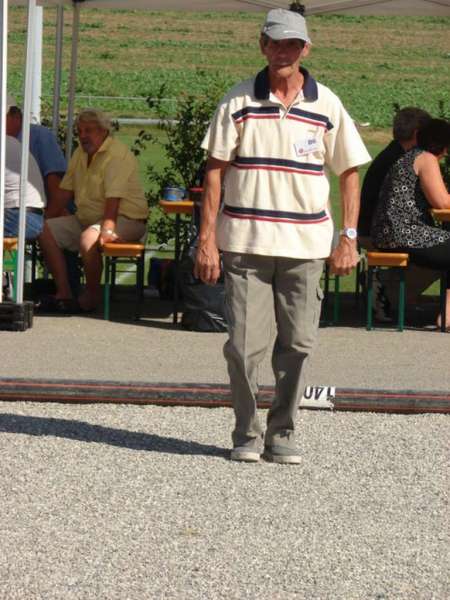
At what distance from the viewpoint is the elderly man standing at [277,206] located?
6098 mm

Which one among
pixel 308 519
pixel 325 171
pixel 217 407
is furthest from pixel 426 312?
pixel 308 519

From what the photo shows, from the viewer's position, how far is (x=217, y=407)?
7.45 meters

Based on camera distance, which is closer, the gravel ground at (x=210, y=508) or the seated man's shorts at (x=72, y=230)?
the gravel ground at (x=210, y=508)

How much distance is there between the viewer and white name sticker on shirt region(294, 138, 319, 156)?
611 centimetres

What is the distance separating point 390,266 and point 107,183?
6.24ft

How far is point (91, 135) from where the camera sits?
1050 centimetres

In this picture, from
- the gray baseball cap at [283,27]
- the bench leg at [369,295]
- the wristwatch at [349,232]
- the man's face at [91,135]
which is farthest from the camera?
the man's face at [91,135]

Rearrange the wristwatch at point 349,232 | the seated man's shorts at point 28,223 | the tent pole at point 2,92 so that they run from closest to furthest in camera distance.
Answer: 1. the wristwatch at point 349,232
2. the tent pole at point 2,92
3. the seated man's shorts at point 28,223

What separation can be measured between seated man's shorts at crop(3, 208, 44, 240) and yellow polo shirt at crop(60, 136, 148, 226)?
0.30 meters

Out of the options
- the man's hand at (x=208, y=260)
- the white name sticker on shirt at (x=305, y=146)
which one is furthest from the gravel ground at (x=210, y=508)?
the white name sticker on shirt at (x=305, y=146)

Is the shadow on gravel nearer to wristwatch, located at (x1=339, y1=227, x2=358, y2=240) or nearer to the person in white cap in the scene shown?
wristwatch, located at (x1=339, y1=227, x2=358, y2=240)

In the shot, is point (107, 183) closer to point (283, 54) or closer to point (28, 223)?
point (28, 223)

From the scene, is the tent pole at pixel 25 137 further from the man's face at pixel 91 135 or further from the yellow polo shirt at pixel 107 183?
the man's face at pixel 91 135

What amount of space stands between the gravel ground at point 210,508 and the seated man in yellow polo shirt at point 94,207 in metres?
3.05
